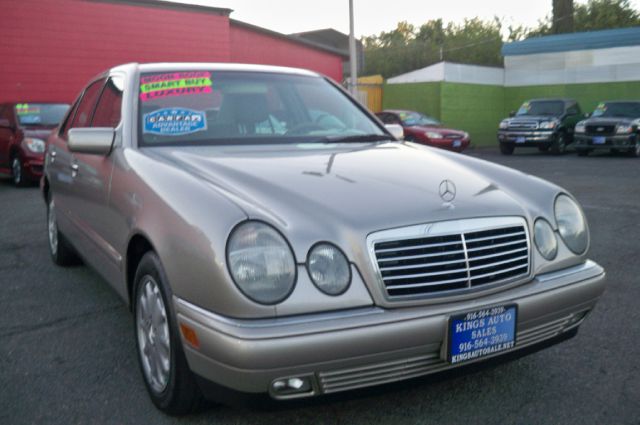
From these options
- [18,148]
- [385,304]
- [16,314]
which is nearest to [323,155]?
[385,304]

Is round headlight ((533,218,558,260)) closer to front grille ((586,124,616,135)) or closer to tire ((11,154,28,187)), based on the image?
tire ((11,154,28,187))

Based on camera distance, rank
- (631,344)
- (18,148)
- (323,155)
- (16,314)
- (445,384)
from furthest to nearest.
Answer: (18,148) → (16,314) → (631,344) → (323,155) → (445,384)

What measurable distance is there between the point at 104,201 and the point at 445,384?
74.1 inches

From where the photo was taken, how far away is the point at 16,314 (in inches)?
165

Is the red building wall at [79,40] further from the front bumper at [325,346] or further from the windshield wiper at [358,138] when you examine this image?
the front bumper at [325,346]

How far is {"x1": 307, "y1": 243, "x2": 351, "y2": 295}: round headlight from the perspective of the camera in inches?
93.0

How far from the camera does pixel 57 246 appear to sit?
17.2ft

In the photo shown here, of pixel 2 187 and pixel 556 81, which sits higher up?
pixel 556 81

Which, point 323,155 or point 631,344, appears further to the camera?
point 631,344

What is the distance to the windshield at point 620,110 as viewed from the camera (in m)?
17.9

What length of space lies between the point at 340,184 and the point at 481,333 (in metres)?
0.81

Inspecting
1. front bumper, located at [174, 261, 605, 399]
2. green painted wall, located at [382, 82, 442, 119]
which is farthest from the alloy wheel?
green painted wall, located at [382, 82, 442, 119]

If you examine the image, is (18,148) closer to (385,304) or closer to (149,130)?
(149,130)

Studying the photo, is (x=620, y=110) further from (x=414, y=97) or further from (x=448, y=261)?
(x=448, y=261)
